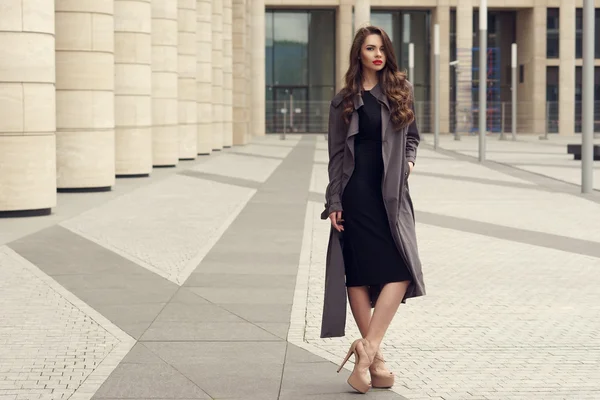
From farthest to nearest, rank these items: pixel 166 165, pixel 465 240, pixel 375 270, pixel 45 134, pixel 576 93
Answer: pixel 576 93 < pixel 166 165 < pixel 45 134 < pixel 465 240 < pixel 375 270

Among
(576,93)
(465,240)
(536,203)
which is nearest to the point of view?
(465,240)

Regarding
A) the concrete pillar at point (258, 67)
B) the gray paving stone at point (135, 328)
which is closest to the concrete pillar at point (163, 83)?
the gray paving stone at point (135, 328)

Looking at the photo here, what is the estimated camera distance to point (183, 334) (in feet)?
25.9

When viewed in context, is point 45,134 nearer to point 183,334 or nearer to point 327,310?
point 183,334

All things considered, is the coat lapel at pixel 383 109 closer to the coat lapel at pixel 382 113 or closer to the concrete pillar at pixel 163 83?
the coat lapel at pixel 382 113

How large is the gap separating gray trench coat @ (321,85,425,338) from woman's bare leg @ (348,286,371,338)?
0.42 feet

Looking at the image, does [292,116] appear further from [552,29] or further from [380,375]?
[380,375]

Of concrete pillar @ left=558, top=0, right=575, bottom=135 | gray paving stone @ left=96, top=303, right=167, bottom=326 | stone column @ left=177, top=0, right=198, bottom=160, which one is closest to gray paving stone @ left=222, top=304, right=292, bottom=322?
gray paving stone @ left=96, top=303, right=167, bottom=326

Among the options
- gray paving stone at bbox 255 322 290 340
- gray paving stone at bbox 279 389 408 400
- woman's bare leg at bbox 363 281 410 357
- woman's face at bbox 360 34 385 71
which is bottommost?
gray paving stone at bbox 279 389 408 400

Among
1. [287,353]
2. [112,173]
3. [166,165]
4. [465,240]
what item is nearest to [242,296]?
[287,353]

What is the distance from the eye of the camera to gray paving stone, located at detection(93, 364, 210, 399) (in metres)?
6.17

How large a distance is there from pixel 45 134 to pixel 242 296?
764cm

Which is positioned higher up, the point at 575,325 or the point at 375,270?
the point at 375,270

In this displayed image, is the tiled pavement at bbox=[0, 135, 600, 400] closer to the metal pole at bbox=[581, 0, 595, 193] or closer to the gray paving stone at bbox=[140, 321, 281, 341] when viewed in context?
the gray paving stone at bbox=[140, 321, 281, 341]
